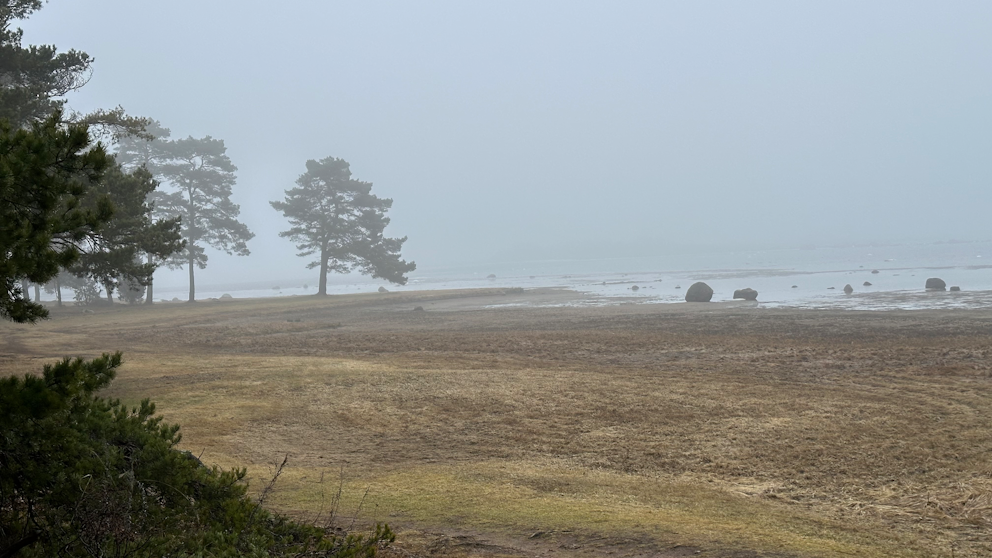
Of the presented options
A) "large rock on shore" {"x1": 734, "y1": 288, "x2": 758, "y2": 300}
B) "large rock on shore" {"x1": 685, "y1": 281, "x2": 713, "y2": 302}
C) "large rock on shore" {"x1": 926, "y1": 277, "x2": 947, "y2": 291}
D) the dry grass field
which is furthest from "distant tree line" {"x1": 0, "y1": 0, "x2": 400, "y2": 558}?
"large rock on shore" {"x1": 926, "y1": 277, "x2": 947, "y2": 291}

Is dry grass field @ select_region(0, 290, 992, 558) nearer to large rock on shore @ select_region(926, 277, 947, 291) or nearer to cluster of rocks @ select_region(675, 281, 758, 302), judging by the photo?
cluster of rocks @ select_region(675, 281, 758, 302)

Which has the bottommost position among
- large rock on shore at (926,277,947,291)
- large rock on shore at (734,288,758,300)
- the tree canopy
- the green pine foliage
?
the green pine foliage

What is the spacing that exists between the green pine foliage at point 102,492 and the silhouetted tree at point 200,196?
158ft

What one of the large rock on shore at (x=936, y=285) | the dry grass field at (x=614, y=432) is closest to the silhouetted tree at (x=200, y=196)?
the dry grass field at (x=614, y=432)

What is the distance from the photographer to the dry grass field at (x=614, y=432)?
7160 millimetres

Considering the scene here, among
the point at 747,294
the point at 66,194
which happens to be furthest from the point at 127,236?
the point at 747,294

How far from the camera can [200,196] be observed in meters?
52.9

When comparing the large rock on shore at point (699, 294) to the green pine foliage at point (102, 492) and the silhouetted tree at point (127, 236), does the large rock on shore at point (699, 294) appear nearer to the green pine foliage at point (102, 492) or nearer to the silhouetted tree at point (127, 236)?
the silhouetted tree at point (127, 236)

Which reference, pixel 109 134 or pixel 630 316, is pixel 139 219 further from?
pixel 630 316

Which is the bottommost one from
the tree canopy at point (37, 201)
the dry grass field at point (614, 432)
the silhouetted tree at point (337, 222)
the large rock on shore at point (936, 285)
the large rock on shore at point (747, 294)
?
the dry grass field at point (614, 432)

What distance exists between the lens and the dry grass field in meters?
7.16

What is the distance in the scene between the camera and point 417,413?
12797 mm

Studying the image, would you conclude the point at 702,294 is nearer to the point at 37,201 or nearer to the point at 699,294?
the point at 699,294

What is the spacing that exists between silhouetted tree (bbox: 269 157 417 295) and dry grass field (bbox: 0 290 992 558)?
32.8 meters
